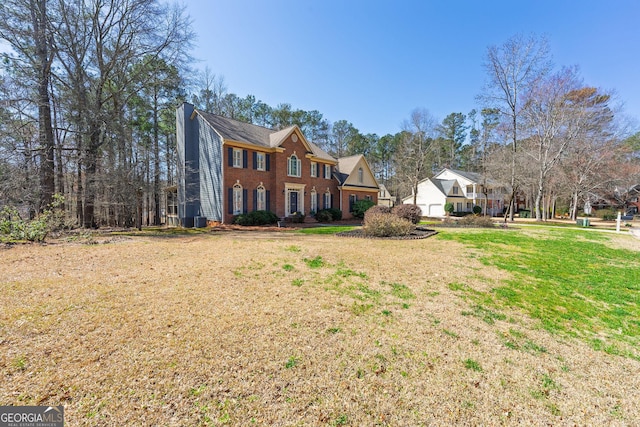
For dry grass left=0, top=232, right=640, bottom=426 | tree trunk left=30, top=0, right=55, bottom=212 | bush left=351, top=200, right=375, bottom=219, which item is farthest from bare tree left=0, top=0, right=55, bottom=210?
bush left=351, top=200, right=375, bottom=219

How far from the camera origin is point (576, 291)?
5.68m

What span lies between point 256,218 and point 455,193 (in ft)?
104

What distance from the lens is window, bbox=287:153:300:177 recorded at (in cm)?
2084

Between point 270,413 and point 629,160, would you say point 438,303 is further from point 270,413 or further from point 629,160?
point 629,160

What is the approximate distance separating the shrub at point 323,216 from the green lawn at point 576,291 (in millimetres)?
13705

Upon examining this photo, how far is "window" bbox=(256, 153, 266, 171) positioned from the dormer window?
1997 millimetres

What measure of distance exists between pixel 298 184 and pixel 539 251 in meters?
15.8

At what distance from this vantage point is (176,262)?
23.2ft

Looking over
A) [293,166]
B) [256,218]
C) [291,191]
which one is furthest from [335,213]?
[256,218]

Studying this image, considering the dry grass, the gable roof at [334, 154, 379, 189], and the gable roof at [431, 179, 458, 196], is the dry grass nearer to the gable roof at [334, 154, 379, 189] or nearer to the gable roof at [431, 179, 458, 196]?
the gable roof at [334, 154, 379, 189]

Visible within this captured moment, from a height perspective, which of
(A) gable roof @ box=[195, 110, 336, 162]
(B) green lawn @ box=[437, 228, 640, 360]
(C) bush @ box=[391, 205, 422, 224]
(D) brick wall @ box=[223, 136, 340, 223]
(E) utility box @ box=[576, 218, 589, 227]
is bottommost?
(B) green lawn @ box=[437, 228, 640, 360]

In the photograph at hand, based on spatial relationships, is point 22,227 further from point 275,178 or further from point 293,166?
point 293,166

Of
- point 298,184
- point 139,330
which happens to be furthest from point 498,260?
point 298,184

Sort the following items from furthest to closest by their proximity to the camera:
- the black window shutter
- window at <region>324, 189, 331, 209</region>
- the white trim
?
window at <region>324, 189, 331, 209</region> < the white trim < the black window shutter
